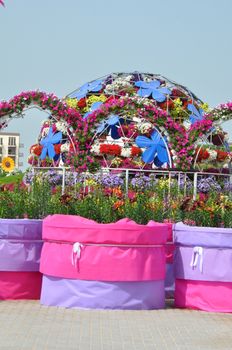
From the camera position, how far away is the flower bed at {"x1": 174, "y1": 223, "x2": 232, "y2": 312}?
10.4 m

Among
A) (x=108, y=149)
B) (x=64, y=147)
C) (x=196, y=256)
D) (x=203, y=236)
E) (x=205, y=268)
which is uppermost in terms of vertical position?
(x=64, y=147)

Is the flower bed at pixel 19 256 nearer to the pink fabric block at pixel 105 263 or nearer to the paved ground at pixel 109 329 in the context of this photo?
the paved ground at pixel 109 329

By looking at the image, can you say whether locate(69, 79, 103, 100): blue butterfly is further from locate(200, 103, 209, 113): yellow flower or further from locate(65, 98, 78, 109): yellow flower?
locate(200, 103, 209, 113): yellow flower

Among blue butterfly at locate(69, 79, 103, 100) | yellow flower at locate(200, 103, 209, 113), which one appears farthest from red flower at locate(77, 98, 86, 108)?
yellow flower at locate(200, 103, 209, 113)

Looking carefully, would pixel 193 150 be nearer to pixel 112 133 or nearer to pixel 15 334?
pixel 112 133

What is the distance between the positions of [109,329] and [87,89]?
23.7 metres

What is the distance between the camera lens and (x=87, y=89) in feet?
104

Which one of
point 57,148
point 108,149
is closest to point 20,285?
point 108,149

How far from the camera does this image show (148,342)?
7.98m

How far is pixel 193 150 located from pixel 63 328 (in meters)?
15.9

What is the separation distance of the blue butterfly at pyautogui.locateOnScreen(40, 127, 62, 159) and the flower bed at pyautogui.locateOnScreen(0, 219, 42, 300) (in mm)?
19490

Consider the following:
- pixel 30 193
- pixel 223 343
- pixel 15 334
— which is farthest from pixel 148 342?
pixel 30 193

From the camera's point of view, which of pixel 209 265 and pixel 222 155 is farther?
pixel 222 155

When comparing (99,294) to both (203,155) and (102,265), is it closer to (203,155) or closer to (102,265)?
(102,265)
